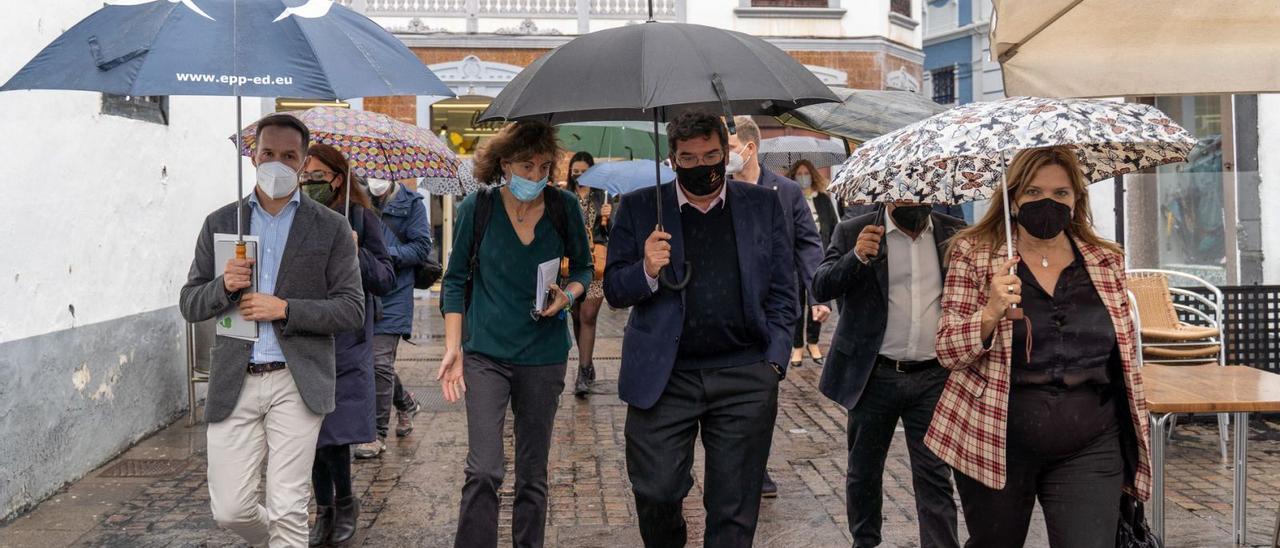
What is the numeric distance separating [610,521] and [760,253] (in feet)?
7.19

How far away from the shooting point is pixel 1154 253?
380 inches

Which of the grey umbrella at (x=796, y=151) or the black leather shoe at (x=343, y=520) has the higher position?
the grey umbrella at (x=796, y=151)

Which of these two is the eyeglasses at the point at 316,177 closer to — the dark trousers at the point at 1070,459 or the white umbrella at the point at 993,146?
the white umbrella at the point at 993,146

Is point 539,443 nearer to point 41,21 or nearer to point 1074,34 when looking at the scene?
point 1074,34

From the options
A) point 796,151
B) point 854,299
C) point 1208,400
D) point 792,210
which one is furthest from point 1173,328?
point 796,151

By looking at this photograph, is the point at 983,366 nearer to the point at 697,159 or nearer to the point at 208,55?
the point at 697,159

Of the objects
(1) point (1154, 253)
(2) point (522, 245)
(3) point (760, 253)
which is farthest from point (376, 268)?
(1) point (1154, 253)

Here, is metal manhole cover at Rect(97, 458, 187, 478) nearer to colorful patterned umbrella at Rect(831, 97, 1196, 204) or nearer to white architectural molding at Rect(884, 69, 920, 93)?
colorful patterned umbrella at Rect(831, 97, 1196, 204)

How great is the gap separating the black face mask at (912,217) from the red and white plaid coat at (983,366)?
86 centimetres

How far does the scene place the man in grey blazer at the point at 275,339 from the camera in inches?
174

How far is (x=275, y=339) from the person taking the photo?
448 cm

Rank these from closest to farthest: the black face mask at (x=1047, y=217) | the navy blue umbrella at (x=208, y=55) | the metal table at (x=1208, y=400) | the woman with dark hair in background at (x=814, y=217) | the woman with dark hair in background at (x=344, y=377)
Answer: the black face mask at (x=1047, y=217), the navy blue umbrella at (x=208, y=55), the metal table at (x=1208, y=400), the woman with dark hair in background at (x=344, y=377), the woman with dark hair in background at (x=814, y=217)

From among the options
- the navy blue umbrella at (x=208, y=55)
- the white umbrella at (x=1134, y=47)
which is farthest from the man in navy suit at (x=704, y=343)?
the white umbrella at (x=1134, y=47)

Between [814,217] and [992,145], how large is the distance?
721cm
